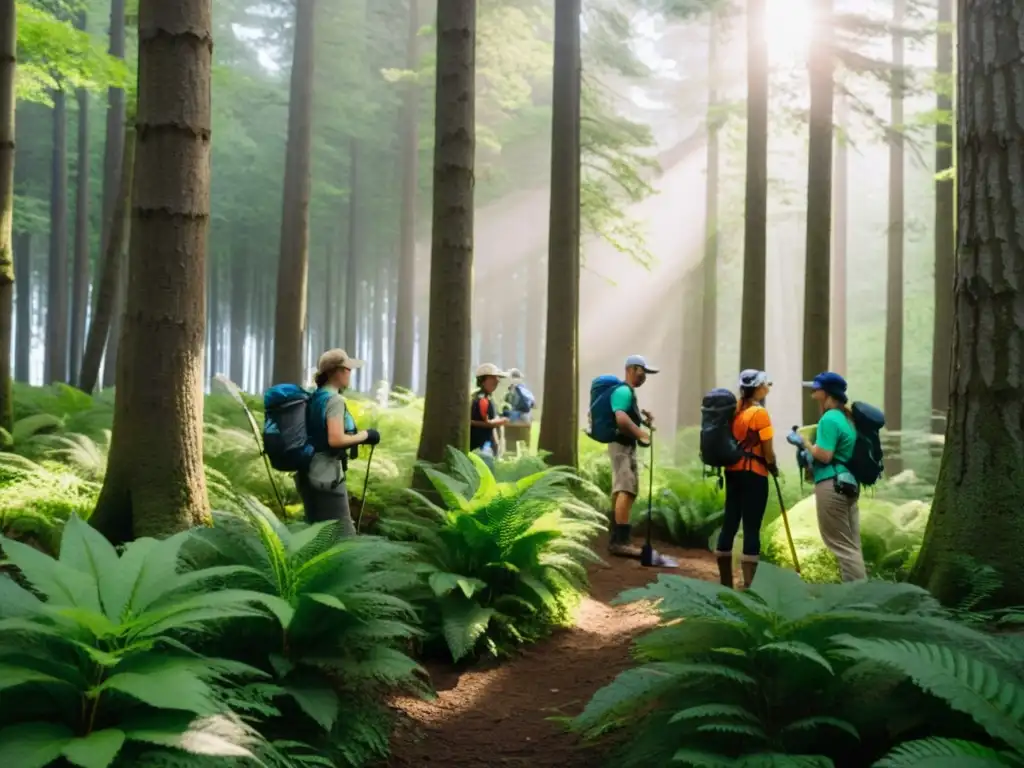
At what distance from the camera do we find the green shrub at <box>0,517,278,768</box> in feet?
8.75

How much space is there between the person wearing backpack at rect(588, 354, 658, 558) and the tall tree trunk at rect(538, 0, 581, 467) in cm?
207

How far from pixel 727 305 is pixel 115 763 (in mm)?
53919

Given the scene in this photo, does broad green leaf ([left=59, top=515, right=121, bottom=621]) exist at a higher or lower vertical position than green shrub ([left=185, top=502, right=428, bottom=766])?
higher

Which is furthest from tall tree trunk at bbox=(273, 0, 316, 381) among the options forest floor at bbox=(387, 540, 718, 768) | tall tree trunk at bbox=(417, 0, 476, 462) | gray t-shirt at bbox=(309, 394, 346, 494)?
forest floor at bbox=(387, 540, 718, 768)

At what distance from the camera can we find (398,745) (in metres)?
4.18

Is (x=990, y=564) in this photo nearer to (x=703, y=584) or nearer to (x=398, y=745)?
(x=703, y=584)

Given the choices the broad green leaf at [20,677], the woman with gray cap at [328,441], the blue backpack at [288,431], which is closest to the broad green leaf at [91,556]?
the broad green leaf at [20,677]

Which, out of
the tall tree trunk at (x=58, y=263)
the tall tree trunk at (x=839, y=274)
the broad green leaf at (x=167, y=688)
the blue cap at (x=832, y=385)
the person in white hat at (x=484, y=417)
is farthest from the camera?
the tall tree trunk at (x=839, y=274)

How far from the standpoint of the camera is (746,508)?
22.7 ft

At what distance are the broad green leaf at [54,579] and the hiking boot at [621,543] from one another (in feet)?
22.1

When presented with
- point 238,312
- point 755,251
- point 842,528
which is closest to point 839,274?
point 755,251

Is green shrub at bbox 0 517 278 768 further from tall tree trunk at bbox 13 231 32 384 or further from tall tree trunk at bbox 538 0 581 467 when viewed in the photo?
tall tree trunk at bbox 13 231 32 384

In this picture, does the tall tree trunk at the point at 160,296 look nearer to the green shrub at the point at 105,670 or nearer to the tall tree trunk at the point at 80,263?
the green shrub at the point at 105,670

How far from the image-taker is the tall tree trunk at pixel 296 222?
15.0m
